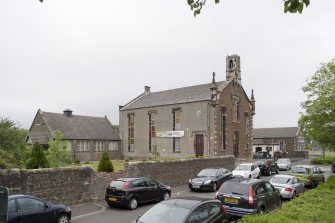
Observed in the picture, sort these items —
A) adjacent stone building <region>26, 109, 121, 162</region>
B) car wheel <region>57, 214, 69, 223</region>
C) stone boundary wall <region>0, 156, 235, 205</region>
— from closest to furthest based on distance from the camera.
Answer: car wheel <region>57, 214, 69, 223</region> → stone boundary wall <region>0, 156, 235, 205</region> → adjacent stone building <region>26, 109, 121, 162</region>

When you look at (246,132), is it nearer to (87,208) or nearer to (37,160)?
(37,160)

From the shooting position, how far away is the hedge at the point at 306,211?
9.30 meters

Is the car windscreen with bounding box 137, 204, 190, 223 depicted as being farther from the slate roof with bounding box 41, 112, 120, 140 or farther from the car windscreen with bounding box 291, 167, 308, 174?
the slate roof with bounding box 41, 112, 120, 140

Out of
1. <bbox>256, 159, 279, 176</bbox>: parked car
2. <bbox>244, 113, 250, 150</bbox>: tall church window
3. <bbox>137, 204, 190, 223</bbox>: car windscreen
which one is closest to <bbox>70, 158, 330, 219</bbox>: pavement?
<bbox>137, 204, 190, 223</bbox>: car windscreen

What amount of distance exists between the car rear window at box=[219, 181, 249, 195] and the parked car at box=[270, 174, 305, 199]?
6.07 meters

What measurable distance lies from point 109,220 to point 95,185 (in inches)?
216

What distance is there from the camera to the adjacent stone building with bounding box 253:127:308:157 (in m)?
71.8

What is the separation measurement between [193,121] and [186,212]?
33.6 m

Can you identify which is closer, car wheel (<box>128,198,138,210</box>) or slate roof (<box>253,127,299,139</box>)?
car wheel (<box>128,198,138,210</box>)

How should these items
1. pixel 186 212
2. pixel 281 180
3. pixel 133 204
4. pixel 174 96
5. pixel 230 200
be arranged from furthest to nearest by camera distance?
pixel 174 96
pixel 281 180
pixel 133 204
pixel 230 200
pixel 186 212

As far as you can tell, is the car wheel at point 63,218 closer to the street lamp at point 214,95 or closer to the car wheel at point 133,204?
the car wheel at point 133,204

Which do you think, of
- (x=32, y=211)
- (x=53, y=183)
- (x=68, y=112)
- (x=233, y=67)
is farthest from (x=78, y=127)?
(x=32, y=211)

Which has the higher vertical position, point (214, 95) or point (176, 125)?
point (214, 95)

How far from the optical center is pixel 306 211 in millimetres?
11578
